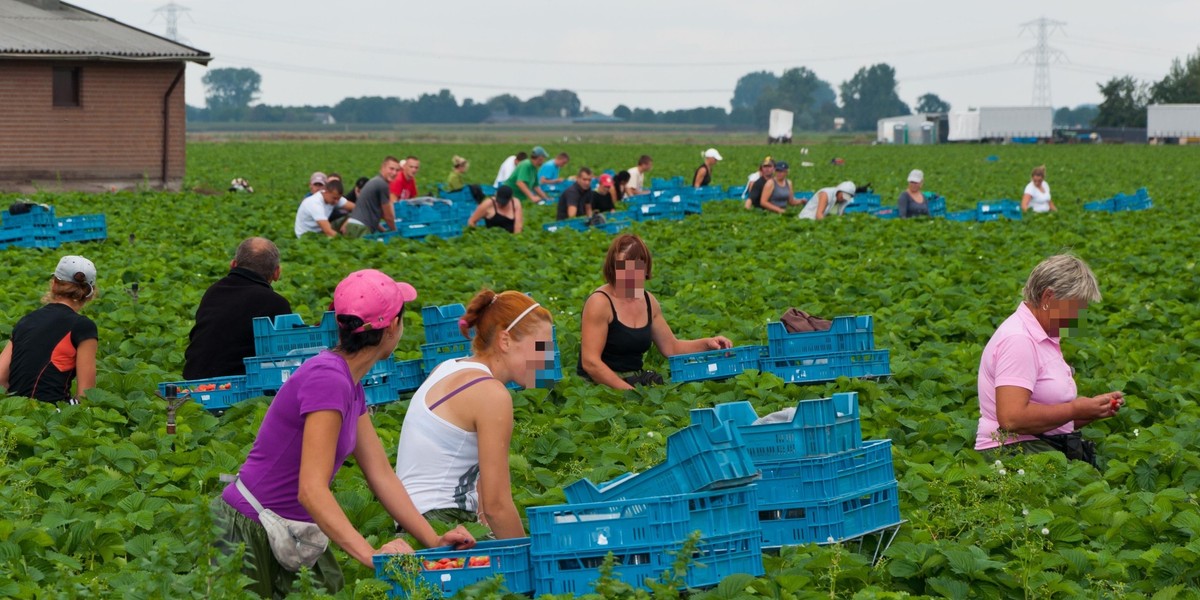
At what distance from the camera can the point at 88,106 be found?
84.6 ft

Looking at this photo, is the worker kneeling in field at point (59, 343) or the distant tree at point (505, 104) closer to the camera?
the worker kneeling in field at point (59, 343)

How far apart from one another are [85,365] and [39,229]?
318 inches

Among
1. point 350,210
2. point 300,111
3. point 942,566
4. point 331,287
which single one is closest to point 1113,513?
point 942,566

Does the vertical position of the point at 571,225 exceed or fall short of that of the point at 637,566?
it exceeds it

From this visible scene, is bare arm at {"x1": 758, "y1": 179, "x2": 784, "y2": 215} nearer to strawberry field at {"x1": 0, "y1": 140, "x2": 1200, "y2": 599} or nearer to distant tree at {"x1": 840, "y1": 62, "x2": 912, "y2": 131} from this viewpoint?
strawberry field at {"x1": 0, "y1": 140, "x2": 1200, "y2": 599}

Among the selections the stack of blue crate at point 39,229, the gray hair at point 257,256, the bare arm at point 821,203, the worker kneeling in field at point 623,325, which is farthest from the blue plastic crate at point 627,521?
the bare arm at point 821,203

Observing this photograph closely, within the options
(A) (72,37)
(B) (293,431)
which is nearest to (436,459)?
(B) (293,431)

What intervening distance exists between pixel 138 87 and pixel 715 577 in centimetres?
2496

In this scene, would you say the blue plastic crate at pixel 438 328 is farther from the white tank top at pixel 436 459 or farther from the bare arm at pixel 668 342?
the white tank top at pixel 436 459

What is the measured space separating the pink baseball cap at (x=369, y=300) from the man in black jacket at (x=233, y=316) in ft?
12.8

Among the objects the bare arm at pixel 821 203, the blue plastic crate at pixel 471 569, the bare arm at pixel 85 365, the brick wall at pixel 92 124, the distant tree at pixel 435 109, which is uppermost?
the distant tree at pixel 435 109

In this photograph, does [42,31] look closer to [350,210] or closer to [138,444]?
[350,210]

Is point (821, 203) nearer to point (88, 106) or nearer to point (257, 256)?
point (257, 256)

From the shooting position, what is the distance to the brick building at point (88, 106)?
24.9 metres
